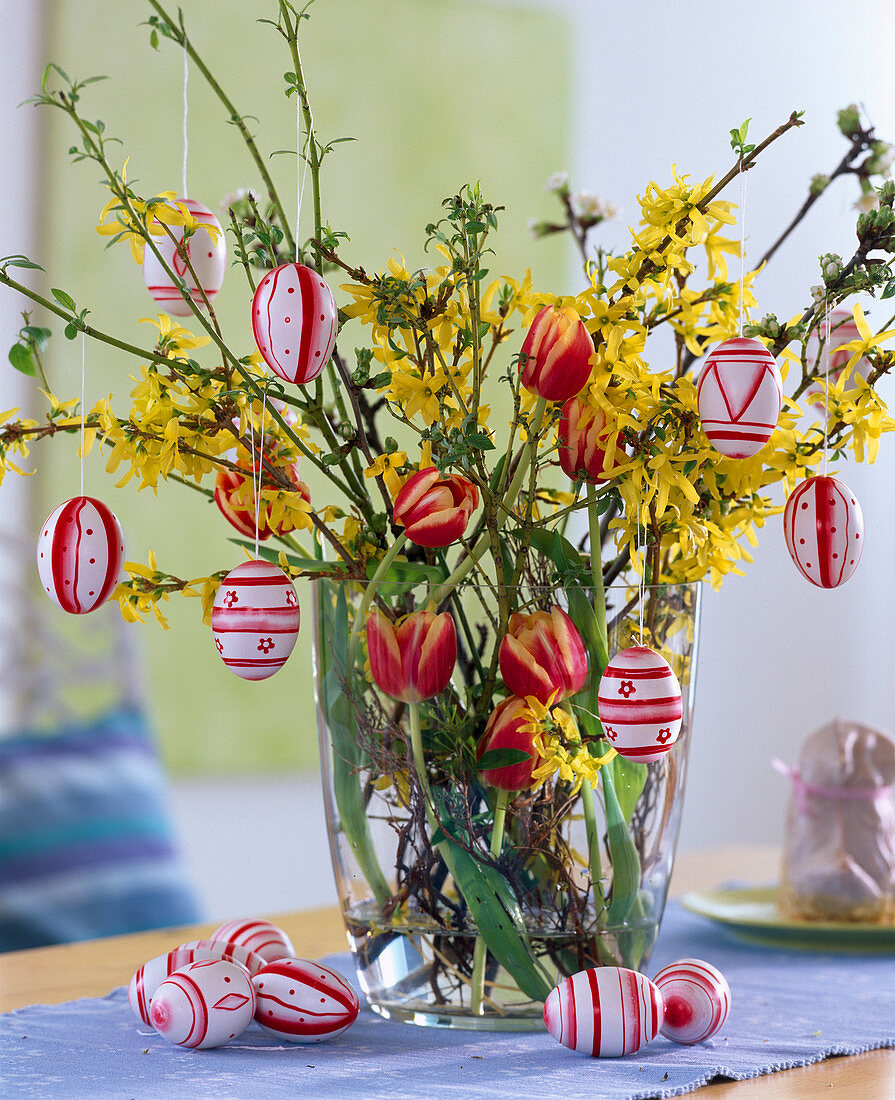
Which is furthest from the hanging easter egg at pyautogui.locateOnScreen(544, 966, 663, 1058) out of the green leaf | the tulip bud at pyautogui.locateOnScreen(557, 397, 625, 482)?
the green leaf

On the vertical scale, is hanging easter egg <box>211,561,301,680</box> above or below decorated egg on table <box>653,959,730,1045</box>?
above

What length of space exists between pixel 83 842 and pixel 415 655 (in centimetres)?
99

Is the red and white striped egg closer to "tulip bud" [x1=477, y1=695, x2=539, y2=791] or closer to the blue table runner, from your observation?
the blue table runner

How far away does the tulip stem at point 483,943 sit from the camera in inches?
25.5

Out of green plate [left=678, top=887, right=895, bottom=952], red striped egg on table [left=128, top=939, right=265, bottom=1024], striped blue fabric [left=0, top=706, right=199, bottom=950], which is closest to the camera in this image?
red striped egg on table [left=128, top=939, right=265, bottom=1024]

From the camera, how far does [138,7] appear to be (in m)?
2.02

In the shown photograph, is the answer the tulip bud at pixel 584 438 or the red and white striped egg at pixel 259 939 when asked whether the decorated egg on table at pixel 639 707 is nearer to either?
the tulip bud at pixel 584 438

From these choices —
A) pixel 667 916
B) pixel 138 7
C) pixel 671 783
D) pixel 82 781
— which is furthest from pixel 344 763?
pixel 138 7

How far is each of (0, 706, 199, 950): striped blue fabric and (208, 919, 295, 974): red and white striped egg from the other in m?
0.75

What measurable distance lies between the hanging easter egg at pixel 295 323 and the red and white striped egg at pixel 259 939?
1.13ft

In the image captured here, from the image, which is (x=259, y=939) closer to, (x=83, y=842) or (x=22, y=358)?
(x=22, y=358)

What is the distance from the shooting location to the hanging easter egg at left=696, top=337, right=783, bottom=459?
593mm


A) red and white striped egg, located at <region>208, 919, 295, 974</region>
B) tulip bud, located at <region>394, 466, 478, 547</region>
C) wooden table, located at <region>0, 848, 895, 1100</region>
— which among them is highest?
tulip bud, located at <region>394, 466, 478, 547</region>

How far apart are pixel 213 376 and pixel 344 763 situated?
0.21m
